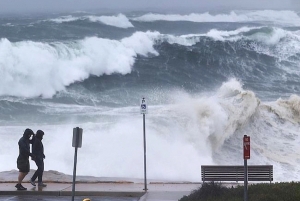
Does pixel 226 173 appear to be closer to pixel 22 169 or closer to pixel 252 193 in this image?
pixel 252 193

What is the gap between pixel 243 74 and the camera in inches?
1827

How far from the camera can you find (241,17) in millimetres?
72000

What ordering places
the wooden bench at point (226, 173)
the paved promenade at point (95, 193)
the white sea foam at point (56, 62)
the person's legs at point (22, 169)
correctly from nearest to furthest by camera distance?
the paved promenade at point (95, 193) → the person's legs at point (22, 169) → the wooden bench at point (226, 173) → the white sea foam at point (56, 62)

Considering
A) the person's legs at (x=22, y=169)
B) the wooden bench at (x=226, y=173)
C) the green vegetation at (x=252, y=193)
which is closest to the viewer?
the green vegetation at (x=252, y=193)

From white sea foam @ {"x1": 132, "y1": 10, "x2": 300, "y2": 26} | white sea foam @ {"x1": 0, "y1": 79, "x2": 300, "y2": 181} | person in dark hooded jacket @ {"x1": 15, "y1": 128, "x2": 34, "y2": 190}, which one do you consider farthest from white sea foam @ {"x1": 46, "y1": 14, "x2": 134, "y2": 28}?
person in dark hooded jacket @ {"x1": 15, "y1": 128, "x2": 34, "y2": 190}

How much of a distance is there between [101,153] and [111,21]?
3780 cm

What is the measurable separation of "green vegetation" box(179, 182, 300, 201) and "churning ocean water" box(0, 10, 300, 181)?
669 cm

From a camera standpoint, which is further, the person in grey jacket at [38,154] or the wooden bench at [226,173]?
the person in grey jacket at [38,154]

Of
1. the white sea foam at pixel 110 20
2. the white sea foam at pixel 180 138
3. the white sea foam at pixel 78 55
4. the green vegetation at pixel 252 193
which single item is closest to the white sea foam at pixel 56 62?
the white sea foam at pixel 78 55

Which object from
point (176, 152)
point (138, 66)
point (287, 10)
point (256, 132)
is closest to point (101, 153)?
point (176, 152)

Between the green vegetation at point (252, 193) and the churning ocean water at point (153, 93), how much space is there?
22.0ft

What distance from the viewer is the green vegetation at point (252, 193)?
13.9 meters

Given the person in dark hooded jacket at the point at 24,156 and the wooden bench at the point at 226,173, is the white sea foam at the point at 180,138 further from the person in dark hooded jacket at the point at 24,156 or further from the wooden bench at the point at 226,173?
the person in dark hooded jacket at the point at 24,156

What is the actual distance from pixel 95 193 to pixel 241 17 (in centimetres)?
5706
